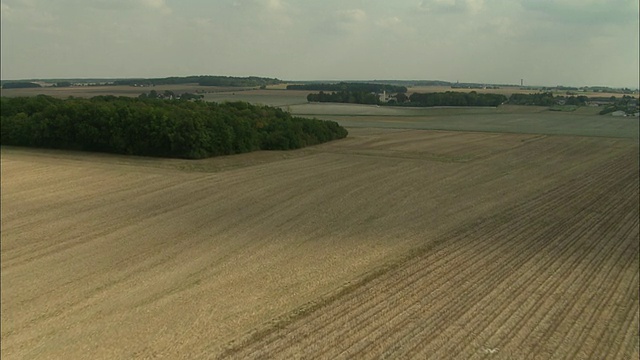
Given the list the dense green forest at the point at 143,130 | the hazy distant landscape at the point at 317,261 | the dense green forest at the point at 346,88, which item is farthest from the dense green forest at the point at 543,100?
the hazy distant landscape at the point at 317,261

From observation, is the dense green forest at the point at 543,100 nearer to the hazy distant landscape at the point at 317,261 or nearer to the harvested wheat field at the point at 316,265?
the hazy distant landscape at the point at 317,261

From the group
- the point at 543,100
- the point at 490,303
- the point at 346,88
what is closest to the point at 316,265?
the point at 490,303

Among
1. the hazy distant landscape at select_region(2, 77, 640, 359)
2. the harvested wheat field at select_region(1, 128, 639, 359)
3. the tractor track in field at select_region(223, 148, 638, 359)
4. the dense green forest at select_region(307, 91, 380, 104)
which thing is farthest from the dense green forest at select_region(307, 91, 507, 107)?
the tractor track in field at select_region(223, 148, 638, 359)

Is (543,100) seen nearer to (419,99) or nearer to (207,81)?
(419,99)

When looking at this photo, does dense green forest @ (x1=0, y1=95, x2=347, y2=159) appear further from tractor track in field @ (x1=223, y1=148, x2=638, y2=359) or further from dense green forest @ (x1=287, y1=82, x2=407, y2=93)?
dense green forest @ (x1=287, y1=82, x2=407, y2=93)

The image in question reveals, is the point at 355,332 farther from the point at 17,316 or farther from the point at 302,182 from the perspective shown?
the point at 302,182

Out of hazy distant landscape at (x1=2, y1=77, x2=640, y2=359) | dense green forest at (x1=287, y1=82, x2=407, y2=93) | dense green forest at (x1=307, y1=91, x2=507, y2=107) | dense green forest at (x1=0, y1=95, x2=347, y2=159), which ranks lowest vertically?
hazy distant landscape at (x1=2, y1=77, x2=640, y2=359)
